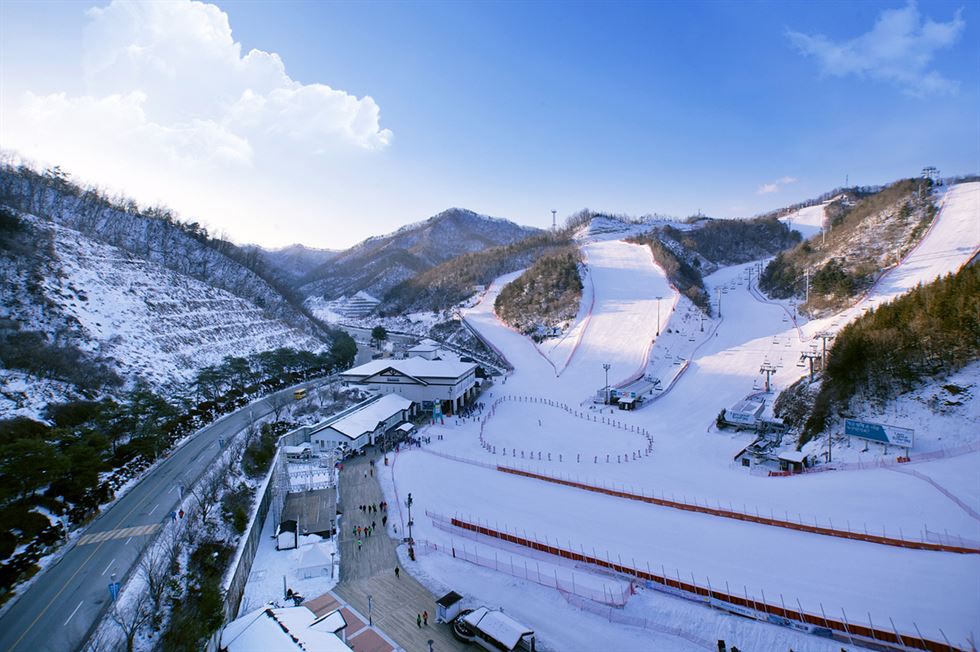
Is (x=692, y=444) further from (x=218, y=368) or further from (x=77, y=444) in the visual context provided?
(x=218, y=368)

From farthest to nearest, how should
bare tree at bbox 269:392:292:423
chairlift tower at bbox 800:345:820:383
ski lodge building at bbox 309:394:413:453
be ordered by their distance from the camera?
bare tree at bbox 269:392:292:423 < chairlift tower at bbox 800:345:820:383 < ski lodge building at bbox 309:394:413:453

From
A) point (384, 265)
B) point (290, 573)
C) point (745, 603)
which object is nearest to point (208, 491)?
point (290, 573)

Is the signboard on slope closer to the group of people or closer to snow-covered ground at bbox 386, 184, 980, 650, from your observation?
snow-covered ground at bbox 386, 184, 980, 650

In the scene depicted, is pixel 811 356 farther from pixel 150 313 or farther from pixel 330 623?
pixel 150 313

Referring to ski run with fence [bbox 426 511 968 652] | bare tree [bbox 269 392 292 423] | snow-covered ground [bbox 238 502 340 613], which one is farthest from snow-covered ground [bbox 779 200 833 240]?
snow-covered ground [bbox 238 502 340 613]

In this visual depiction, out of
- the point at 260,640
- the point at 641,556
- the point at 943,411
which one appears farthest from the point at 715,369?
the point at 260,640

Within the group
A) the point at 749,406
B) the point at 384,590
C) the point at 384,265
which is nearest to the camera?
the point at 384,590
